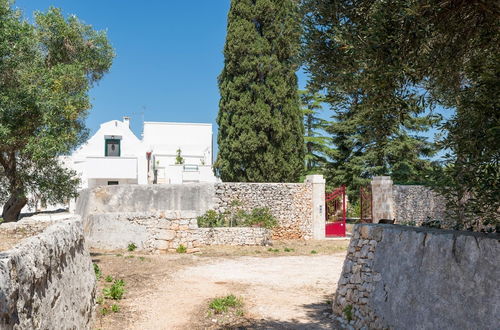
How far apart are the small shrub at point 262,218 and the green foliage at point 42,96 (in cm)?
848

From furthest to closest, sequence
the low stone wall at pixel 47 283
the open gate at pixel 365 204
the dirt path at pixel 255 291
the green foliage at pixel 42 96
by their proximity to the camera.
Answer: the open gate at pixel 365 204, the green foliage at pixel 42 96, the dirt path at pixel 255 291, the low stone wall at pixel 47 283

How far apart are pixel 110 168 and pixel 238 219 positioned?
53.0 feet

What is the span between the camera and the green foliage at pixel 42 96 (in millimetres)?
10477

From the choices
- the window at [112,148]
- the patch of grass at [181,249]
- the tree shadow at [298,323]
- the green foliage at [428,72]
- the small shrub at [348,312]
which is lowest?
the tree shadow at [298,323]

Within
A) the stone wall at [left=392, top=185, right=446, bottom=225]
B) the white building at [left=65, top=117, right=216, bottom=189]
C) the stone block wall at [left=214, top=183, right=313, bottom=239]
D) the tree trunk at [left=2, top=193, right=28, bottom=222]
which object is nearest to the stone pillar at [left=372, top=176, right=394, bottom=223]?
the stone wall at [left=392, top=185, right=446, bottom=225]

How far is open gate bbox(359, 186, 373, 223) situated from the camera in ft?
72.9

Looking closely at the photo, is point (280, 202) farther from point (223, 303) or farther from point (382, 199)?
point (223, 303)

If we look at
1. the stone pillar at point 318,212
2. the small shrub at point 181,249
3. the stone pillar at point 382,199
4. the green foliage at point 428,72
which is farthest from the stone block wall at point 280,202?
the green foliage at point 428,72

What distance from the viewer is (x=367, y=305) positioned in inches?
266

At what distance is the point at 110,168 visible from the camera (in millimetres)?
32531

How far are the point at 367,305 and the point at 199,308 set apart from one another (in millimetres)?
3301

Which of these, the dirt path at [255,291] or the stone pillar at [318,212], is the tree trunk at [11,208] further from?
the stone pillar at [318,212]

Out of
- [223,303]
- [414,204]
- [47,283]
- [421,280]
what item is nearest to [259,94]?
[414,204]

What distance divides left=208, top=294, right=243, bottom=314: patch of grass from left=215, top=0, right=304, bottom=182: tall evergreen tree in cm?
1511
